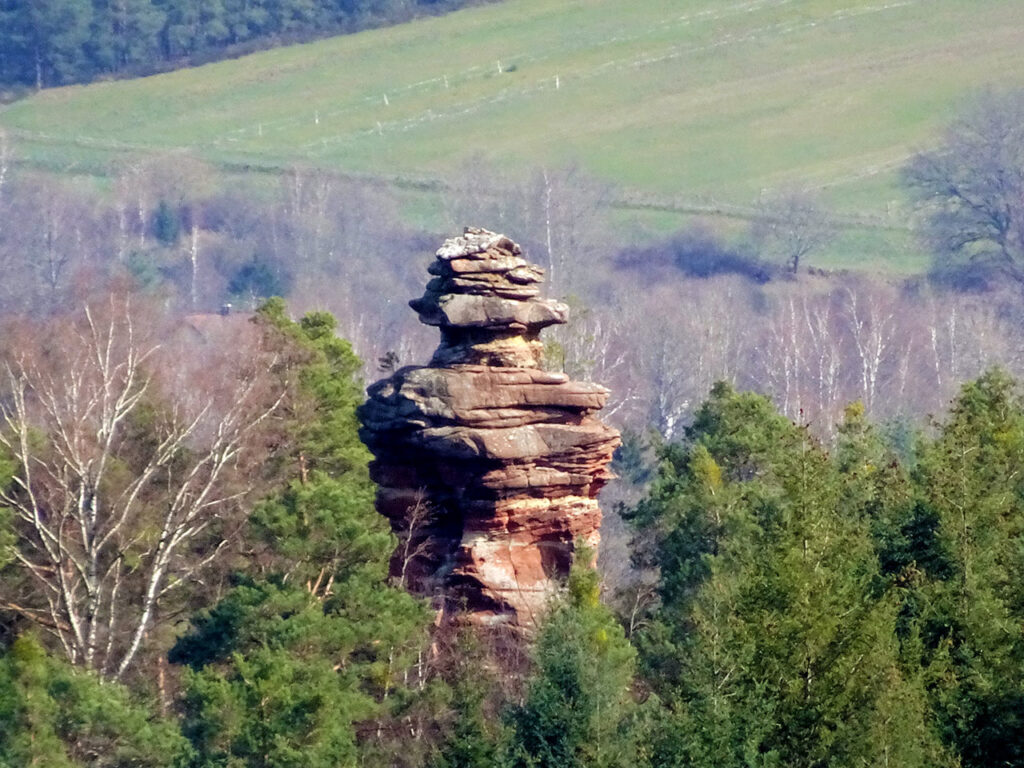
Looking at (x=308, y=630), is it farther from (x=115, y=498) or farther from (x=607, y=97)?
(x=607, y=97)

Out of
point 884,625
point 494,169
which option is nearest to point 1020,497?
point 884,625

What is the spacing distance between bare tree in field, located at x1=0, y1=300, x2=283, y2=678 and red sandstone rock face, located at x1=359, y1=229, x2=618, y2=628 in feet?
10.5

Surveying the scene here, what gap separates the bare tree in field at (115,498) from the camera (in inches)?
1596

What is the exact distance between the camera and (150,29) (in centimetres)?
15212

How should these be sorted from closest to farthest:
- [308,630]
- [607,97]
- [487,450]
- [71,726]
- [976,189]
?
[71,726]
[308,630]
[487,450]
[976,189]
[607,97]

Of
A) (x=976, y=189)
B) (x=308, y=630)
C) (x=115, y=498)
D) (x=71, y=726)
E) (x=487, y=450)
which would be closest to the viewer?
(x=71, y=726)

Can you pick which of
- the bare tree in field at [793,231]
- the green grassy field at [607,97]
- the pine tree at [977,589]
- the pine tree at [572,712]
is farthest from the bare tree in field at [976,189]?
the pine tree at [572,712]

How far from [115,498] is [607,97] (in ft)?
331

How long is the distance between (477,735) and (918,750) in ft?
23.9

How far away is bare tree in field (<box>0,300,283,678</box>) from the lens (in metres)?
40.5

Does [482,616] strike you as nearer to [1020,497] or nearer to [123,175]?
[1020,497]

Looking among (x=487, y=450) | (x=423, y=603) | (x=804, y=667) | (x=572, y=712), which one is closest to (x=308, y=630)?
(x=423, y=603)

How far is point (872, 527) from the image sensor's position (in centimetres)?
3444

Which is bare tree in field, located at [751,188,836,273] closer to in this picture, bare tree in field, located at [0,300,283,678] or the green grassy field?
the green grassy field
